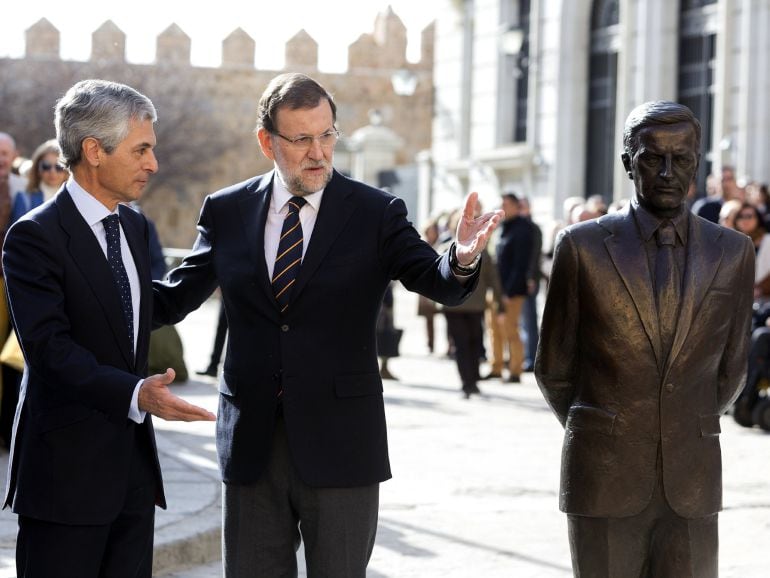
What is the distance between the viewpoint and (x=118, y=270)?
4.22 m

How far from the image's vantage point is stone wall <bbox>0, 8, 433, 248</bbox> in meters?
52.4

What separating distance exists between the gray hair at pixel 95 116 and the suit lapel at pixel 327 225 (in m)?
0.60

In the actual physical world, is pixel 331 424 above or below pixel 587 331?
below

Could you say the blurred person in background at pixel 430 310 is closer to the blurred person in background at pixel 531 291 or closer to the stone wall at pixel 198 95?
the blurred person in background at pixel 531 291

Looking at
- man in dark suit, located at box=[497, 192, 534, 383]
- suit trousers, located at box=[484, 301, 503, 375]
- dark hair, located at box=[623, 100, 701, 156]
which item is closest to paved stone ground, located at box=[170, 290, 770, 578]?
man in dark suit, located at box=[497, 192, 534, 383]

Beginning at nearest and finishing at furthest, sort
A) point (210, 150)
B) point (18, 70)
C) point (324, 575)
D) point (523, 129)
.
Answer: point (324, 575)
point (523, 129)
point (18, 70)
point (210, 150)

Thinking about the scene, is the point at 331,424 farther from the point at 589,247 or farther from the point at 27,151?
the point at 27,151

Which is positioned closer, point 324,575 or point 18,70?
point 324,575

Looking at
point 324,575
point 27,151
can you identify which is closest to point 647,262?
point 324,575

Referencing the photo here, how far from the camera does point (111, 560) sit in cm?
421

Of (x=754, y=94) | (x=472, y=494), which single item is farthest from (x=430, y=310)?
(x=472, y=494)

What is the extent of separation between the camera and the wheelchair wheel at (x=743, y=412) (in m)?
11.7

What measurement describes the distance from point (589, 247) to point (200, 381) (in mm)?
11170

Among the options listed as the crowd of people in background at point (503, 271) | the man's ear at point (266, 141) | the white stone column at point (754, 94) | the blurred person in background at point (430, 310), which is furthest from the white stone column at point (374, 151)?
the man's ear at point (266, 141)
